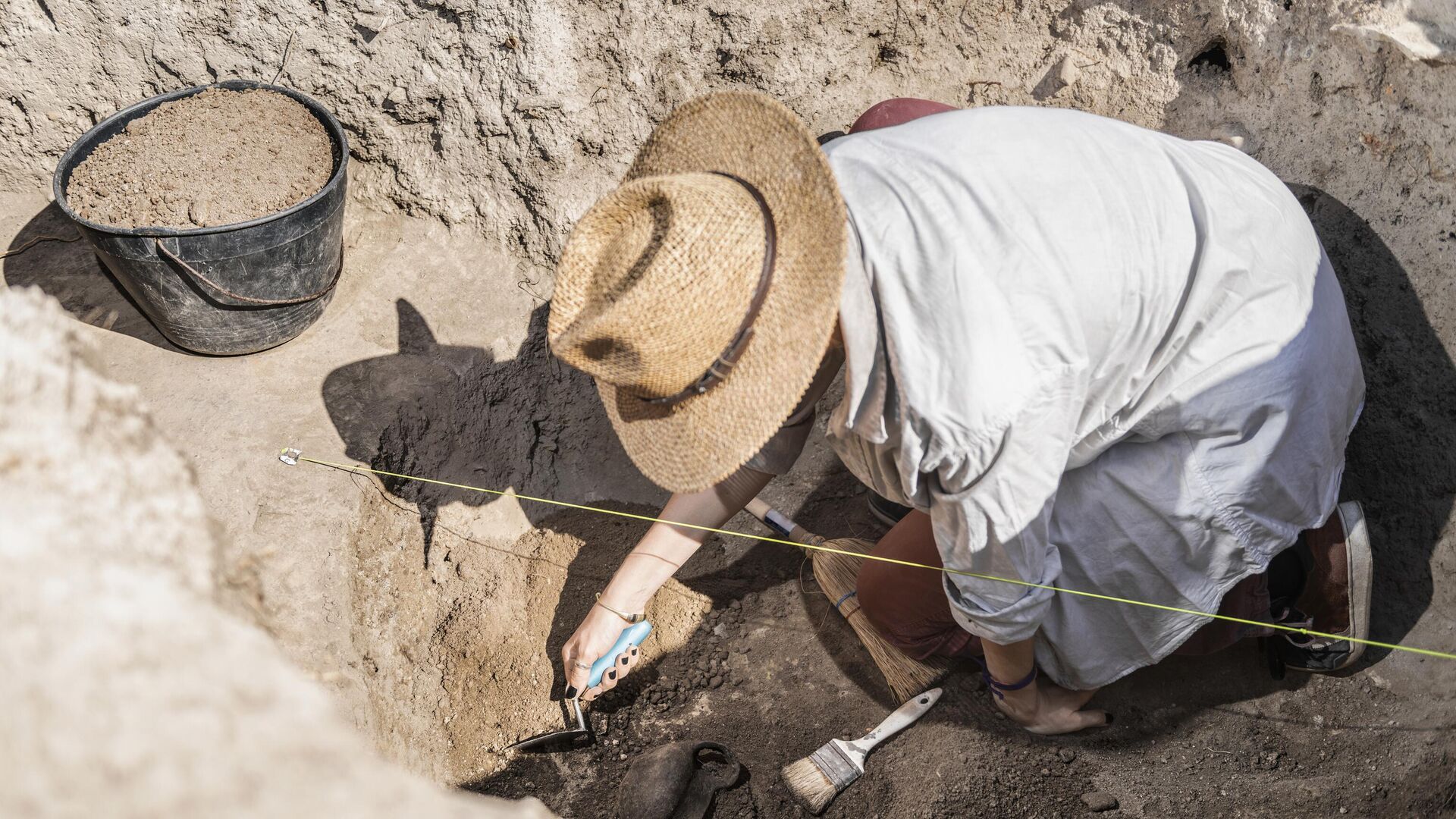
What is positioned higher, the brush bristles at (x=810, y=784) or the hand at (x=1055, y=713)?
the hand at (x=1055, y=713)

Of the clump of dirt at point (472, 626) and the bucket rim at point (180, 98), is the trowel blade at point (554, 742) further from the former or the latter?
the bucket rim at point (180, 98)

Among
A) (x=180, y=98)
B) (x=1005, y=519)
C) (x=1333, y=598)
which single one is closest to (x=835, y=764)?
(x=1005, y=519)

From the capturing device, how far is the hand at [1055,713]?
2.10 meters

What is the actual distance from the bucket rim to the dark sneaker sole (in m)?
2.53

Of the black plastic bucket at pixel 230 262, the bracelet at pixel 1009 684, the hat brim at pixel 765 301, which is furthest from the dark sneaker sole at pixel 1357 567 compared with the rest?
the black plastic bucket at pixel 230 262

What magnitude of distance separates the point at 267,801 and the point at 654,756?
4.47 feet

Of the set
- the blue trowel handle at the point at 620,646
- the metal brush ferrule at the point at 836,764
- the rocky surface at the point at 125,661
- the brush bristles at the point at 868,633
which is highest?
the rocky surface at the point at 125,661

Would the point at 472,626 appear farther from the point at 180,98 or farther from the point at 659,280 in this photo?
the point at 180,98

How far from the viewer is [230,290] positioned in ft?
7.61

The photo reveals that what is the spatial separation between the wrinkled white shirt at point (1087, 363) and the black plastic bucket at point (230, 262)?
1421mm

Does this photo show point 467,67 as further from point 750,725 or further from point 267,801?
point 267,801

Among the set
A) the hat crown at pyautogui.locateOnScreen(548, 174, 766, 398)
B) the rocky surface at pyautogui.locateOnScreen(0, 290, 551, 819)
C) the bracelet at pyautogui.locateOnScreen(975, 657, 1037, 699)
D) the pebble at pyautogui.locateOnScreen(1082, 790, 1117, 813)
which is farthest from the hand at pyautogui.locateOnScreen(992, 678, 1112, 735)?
the rocky surface at pyautogui.locateOnScreen(0, 290, 551, 819)

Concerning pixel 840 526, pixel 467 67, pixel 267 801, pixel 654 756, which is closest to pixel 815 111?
pixel 467 67

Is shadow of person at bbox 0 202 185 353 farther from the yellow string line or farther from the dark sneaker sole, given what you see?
the dark sneaker sole
